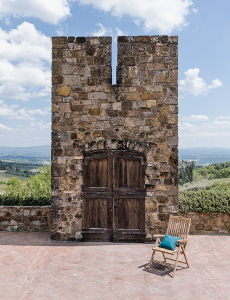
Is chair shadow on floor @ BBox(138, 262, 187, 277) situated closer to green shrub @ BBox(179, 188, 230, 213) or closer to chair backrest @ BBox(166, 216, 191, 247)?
chair backrest @ BBox(166, 216, 191, 247)

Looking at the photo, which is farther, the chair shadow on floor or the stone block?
the stone block

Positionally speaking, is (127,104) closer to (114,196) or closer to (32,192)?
(114,196)

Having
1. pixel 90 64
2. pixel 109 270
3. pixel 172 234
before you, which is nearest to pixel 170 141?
pixel 172 234

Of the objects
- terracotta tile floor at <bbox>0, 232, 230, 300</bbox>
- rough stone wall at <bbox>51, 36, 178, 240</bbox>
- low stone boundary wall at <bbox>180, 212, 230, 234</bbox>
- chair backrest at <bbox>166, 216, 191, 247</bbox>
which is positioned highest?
rough stone wall at <bbox>51, 36, 178, 240</bbox>

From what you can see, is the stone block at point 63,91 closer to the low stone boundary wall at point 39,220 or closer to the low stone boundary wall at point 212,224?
the low stone boundary wall at point 39,220

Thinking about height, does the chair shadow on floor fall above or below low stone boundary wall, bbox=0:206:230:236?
below

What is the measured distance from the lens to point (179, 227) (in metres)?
5.92

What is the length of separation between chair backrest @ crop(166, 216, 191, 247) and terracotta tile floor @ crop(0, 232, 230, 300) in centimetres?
70

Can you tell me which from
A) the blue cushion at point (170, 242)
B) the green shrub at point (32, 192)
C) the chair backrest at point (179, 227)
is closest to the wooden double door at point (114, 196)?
the chair backrest at point (179, 227)

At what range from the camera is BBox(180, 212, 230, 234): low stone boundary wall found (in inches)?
306

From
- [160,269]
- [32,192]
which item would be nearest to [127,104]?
[160,269]

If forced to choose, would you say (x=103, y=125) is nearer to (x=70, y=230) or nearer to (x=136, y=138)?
(x=136, y=138)

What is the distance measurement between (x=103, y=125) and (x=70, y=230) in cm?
299

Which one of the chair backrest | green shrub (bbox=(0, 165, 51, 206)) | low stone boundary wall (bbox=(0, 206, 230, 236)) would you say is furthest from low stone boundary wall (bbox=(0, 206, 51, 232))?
the chair backrest
